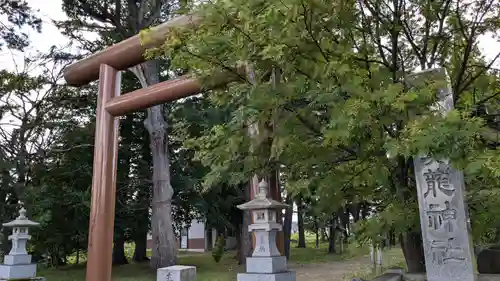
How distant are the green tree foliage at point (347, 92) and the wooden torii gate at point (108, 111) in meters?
2.49

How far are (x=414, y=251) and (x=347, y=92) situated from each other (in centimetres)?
185

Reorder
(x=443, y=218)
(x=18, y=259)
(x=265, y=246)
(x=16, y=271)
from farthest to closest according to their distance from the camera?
(x=18, y=259) → (x=16, y=271) → (x=265, y=246) → (x=443, y=218)

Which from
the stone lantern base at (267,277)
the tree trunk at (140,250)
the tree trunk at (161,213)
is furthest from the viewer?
the tree trunk at (140,250)

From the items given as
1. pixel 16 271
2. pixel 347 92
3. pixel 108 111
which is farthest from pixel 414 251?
pixel 16 271

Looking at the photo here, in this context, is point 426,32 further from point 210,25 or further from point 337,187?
point 210,25

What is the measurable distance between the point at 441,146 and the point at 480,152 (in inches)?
16.0

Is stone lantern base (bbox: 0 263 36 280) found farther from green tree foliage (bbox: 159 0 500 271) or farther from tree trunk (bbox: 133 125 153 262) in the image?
green tree foliage (bbox: 159 0 500 271)

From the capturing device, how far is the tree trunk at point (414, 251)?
346cm

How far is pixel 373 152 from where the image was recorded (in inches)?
108

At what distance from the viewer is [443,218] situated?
2939mm

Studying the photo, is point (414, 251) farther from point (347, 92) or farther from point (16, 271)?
point (16, 271)

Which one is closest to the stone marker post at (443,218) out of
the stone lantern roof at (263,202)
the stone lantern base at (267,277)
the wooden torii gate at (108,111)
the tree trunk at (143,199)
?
the stone lantern base at (267,277)

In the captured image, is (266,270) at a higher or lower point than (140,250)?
higher

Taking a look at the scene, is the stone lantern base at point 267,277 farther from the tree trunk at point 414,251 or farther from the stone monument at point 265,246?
the tree trunk at point 414,251
